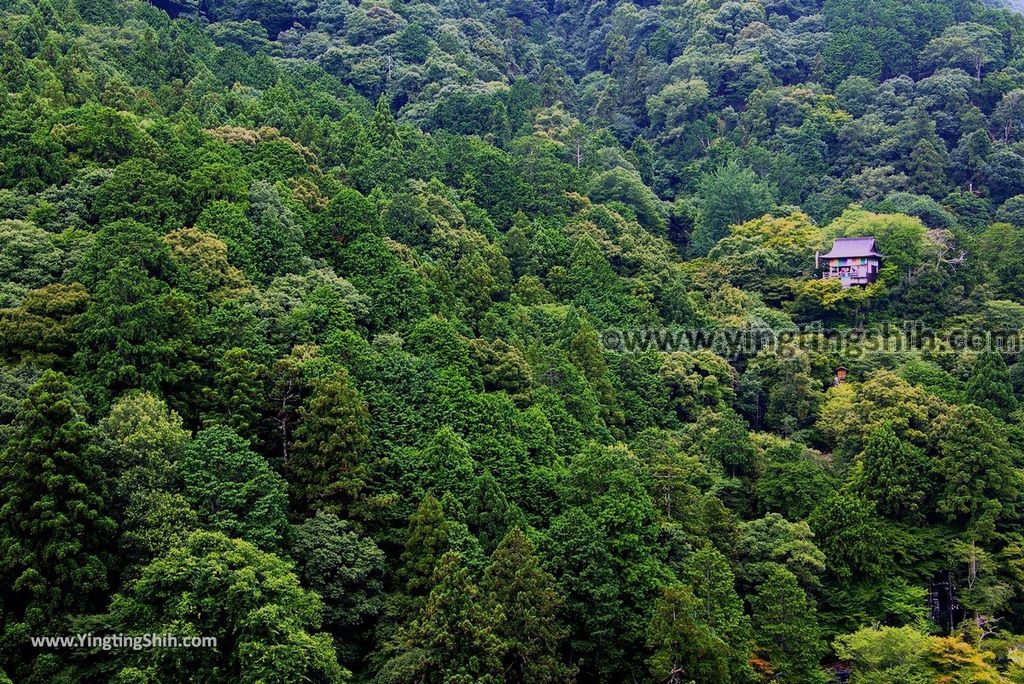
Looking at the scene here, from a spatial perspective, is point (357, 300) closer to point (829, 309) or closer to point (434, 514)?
point (434, 514)

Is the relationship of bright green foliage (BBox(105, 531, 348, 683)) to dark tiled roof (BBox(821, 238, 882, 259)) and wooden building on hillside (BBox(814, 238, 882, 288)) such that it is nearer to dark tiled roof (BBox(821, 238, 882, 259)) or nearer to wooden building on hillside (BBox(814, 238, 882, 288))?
wooden building on hillside (BBox(814, 238, 882, 288))

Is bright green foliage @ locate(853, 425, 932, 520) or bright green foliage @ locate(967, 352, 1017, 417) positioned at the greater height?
bright green foliage @ locate(967, 352, 1017, 417)

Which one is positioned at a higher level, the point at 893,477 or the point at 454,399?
the point at 454,399

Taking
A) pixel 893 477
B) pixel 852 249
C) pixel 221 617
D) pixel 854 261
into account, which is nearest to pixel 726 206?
pixel 852 249

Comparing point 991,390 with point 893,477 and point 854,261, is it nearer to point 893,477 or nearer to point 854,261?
point 893,477

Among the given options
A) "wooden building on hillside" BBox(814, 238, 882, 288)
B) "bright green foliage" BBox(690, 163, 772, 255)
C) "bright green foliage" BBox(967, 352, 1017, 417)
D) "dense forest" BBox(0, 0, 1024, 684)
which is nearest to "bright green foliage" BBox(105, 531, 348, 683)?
"dense forest" BBox(0, 0, 1024, 684)

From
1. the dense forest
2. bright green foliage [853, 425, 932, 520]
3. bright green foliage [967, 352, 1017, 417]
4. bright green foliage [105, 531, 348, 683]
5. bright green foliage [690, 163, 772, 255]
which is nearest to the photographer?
bright green foliage [105, 531, 348, 683]
